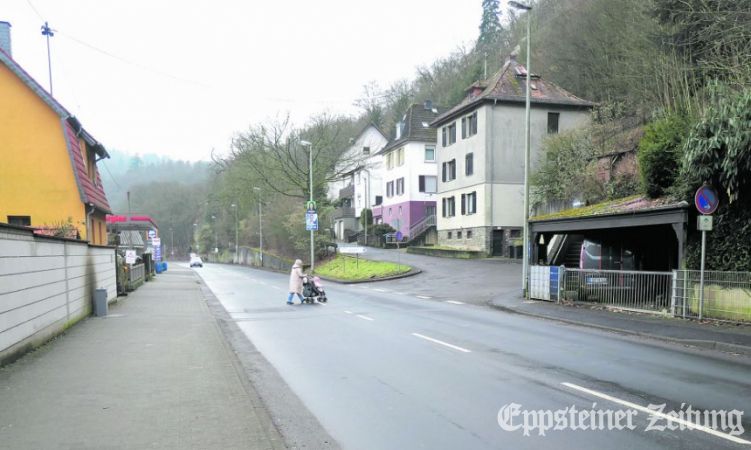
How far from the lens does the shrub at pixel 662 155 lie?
1515 cm

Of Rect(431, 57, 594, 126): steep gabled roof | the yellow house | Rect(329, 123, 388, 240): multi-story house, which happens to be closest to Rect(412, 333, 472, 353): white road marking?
the yellow house

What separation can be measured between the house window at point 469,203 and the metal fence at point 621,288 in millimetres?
22324

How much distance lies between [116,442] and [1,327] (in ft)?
13.1

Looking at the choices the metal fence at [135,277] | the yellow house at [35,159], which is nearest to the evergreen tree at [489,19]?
the metal fence at [135,277]

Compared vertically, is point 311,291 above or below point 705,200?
below

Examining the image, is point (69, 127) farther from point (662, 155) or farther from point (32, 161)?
point (662, 155)

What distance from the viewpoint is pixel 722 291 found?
1231 centimetres

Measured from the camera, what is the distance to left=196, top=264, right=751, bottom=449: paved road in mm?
5156

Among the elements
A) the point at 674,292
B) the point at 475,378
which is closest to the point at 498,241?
the point at 674,292

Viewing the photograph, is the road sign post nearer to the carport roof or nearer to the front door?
the carport roof

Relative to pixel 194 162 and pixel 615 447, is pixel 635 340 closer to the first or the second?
pixel 615 447

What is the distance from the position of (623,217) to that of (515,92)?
25.8 metres

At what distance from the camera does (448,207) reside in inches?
1734

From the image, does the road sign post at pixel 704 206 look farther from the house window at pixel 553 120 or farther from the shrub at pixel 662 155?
the house window at pixel 553 120
